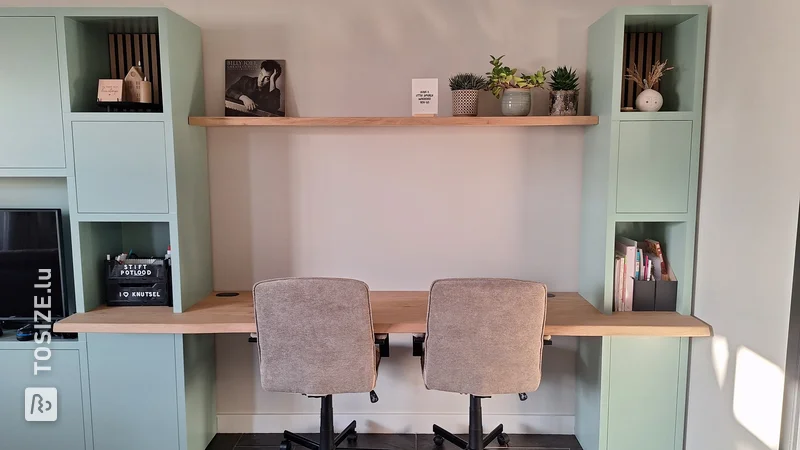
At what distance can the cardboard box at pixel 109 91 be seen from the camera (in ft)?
8.00

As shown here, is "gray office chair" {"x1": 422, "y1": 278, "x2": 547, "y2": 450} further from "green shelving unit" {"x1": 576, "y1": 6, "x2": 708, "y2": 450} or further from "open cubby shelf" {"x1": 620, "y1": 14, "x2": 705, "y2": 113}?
"open cubby shelf" {"x1": 620, "y1": 14, "x2": 705, "y2": 113}

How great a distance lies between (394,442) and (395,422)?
113mm

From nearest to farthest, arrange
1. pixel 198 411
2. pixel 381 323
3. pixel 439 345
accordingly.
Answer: pixel 439 345, pixel 381 323, pixel 198 411

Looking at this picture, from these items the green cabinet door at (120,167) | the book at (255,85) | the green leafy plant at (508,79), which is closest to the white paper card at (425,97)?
the green leafy plant at (508,79)

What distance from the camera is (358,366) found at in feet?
7.00

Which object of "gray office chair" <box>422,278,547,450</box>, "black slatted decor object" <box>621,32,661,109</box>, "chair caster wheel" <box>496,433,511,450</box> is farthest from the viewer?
"chair caster wheel" <box>496,433,511,450</box>

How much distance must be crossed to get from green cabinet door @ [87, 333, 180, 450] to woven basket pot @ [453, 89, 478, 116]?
1723 mm

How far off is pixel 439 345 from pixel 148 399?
141 centimetres

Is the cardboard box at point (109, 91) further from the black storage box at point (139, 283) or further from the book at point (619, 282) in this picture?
the book at point (619, 282)

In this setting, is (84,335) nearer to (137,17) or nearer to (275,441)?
(275,441)

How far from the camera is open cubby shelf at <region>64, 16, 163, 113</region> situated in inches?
95.4

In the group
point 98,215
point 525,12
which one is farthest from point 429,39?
point 98,215

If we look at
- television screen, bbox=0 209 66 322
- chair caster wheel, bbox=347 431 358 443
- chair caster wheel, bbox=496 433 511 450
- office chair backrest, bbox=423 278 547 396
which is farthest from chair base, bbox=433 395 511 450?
television screen, bbox=0 209 66 322

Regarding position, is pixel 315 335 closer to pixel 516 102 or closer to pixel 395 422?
pixel 395 422
